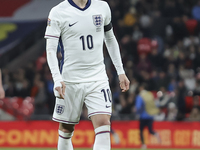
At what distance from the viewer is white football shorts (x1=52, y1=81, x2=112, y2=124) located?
18.9 feet

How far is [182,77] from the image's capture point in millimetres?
15625

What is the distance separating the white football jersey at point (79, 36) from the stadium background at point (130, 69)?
342 inches

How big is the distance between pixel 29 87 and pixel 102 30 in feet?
32.3

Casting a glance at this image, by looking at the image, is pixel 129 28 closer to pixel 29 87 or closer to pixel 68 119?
pixel 29 87

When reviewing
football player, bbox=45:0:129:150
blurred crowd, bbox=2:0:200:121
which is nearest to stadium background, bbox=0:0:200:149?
blurred crowd, bbox=2:0:200:121

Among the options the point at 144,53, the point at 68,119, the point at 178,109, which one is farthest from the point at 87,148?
the point at 68,119

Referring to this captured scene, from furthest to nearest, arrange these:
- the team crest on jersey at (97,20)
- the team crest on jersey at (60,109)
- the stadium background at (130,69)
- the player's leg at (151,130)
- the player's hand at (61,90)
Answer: the stadium background at (130,69) < the player's leg at (151,130) < the team crest on jersey at (60,109) < the team crest on jersey at (97,20) < the player's hand at (61,90)

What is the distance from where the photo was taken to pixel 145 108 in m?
→ 13.8

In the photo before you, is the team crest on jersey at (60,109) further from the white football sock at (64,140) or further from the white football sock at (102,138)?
the white football sock at (102,138)

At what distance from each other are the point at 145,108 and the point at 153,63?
289 centimetres

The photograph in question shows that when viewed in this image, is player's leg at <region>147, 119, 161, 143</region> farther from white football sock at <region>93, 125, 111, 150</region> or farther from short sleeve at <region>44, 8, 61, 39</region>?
short sleeve at <region>44, 8, 61, 39</region>

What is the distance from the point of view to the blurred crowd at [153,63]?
14.9 m

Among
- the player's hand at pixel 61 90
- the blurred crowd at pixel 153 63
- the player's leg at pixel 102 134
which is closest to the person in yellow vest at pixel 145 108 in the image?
the blurred crowd at pixel 153 63

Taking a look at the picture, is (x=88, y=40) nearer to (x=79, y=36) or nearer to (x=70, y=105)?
(x=79, y=36)
